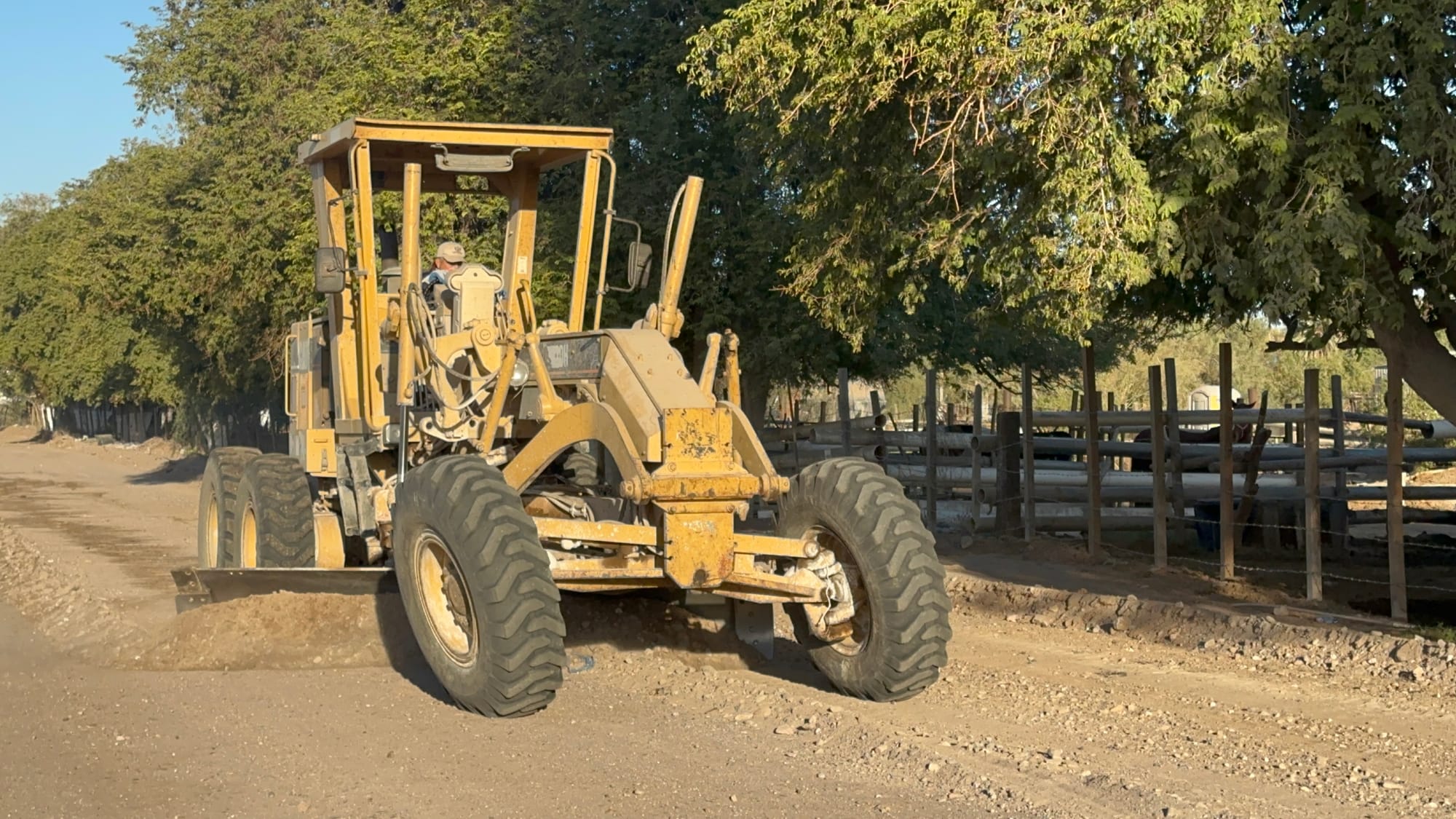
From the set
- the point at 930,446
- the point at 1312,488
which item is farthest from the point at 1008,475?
the point at 1312,488

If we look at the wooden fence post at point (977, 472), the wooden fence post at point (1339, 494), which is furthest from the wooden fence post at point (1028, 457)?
the wooden fence post at point (1339, 494)

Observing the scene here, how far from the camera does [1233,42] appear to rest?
403 inches

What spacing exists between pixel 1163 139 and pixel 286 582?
659 centimetres

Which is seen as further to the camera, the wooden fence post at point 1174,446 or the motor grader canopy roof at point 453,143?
the wooden fence post at point 1174,446

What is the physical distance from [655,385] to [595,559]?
3.10ft

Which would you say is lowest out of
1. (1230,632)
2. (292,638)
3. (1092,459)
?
(1230,632)

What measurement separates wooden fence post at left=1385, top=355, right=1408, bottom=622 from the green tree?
0.17 meters

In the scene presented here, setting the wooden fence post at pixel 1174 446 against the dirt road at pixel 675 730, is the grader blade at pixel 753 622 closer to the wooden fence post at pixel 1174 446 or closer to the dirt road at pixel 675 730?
the dirt road at pixel 675 730

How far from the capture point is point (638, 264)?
922cm

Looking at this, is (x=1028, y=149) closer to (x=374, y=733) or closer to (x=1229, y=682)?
(x=1229, y=682)

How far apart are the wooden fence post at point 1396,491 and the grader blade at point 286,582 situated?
722cm

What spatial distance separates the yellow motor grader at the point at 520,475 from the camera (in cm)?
777

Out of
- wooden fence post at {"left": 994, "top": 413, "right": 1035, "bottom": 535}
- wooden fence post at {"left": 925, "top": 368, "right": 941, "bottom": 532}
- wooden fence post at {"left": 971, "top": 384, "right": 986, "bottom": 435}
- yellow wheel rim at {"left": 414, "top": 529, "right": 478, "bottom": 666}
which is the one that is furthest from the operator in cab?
wooden fence post at {"left": 971, "top": 384, "right": 986, "bottom": 435}

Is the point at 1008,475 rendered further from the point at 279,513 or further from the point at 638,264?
the point at 638,264
